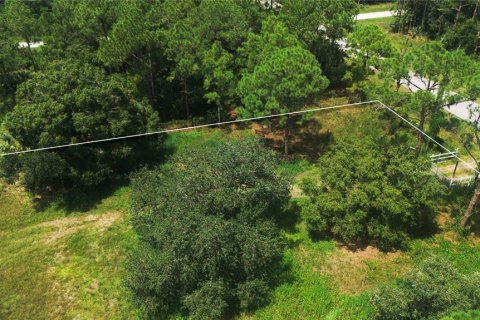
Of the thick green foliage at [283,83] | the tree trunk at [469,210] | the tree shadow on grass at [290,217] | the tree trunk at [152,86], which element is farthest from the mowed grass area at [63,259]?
the tree trunk at [469,210]

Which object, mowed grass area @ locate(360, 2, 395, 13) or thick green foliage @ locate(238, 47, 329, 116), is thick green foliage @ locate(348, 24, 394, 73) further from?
mowed grass area @ locate(360, 2, 395, 13)

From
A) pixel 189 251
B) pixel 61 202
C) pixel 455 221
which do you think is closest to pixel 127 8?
pixel 61 202

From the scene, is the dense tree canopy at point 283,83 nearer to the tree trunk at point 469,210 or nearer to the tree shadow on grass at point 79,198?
the tree trunk at point 469,210

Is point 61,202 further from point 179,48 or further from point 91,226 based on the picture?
point 179,48

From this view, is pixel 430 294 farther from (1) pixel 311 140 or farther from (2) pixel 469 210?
(1) pixel 311 140

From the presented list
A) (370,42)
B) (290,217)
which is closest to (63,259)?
(290,217)

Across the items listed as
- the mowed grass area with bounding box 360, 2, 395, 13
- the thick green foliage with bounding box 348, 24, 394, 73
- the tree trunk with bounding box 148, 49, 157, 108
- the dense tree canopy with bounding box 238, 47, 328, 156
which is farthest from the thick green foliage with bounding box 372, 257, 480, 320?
the mowed grass area with bounding box 360, 2, 395, 13

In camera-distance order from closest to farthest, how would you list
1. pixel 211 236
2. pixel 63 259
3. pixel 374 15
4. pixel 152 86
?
pixel 211 236, pixel 63 259, pixel 152 86, pixel 374 15
